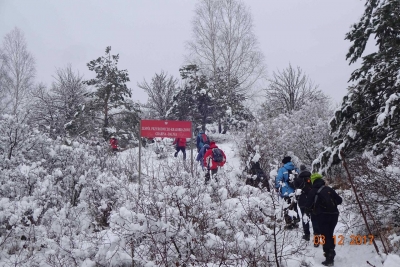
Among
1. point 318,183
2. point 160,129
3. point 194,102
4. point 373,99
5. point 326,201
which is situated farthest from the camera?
point 194,102

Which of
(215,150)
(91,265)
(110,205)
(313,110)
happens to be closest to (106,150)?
(215,150)

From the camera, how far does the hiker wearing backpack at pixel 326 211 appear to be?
15.6 feet

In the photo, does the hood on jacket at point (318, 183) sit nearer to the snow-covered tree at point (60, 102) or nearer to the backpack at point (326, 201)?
the backpack at point (326, 201)

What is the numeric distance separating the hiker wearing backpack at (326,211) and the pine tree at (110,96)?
45.2 ft

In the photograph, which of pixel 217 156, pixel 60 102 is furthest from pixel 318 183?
pixel 60 102

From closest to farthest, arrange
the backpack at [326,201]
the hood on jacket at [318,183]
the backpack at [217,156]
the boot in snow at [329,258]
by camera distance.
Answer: the boot in snow at [329,258], the backpack at [326,201], the hood on jacket at [318,183], the backpack at [217,156]

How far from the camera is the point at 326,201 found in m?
4.82

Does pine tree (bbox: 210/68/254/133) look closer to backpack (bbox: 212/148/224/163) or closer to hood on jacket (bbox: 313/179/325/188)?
backpack (bbox: 212/148/224/163)

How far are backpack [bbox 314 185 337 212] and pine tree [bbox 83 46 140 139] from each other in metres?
13.9

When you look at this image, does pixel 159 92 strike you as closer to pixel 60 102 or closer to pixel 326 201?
pixel 60 102

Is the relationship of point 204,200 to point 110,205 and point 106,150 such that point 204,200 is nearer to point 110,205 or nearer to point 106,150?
point 110,205

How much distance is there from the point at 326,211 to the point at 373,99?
2.54 metres

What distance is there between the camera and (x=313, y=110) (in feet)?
45.9
